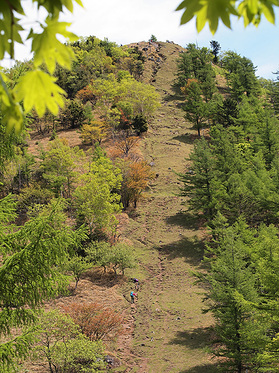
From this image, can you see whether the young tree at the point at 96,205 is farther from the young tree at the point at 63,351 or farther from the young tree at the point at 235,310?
the young tree at the point at 235,310

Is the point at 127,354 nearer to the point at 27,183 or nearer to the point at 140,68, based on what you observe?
the point at 27,183

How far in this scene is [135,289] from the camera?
61.4 feet

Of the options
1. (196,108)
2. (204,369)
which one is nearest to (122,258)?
(204,369)

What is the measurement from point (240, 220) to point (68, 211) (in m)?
14.1

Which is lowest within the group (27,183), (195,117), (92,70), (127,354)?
(127,354)

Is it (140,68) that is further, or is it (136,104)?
(140,68)

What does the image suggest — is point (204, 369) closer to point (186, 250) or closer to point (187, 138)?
point (186, 250)

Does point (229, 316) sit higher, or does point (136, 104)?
point (136, 104)

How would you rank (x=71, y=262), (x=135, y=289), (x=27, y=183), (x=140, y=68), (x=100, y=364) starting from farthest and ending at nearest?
1. (x=140, y=68)
2. (x=27, y=183)
3. (x=135, y=289)
4. (x=71, y=262)
5. (x=100, y=364)

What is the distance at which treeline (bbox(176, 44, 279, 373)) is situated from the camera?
10.9 m

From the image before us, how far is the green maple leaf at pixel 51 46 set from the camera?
110cm

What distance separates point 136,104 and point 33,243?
4068 cm

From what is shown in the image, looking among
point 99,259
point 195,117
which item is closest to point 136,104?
point 195,117

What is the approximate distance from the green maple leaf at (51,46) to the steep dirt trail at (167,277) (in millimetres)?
13636
